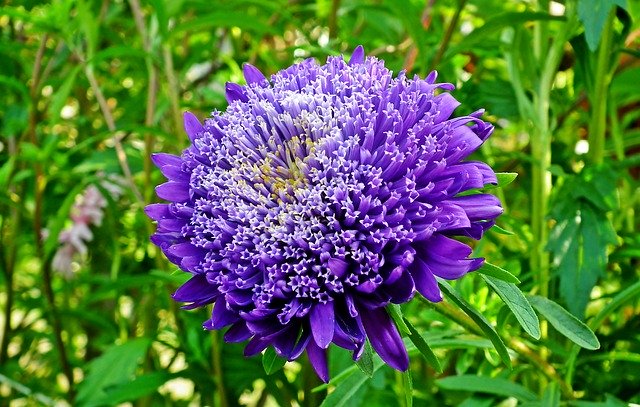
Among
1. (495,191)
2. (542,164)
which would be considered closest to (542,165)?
(542,164)

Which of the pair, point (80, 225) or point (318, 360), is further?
point (80, 225)

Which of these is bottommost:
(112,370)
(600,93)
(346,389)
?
(112,370)

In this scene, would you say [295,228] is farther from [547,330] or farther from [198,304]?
[547,330]

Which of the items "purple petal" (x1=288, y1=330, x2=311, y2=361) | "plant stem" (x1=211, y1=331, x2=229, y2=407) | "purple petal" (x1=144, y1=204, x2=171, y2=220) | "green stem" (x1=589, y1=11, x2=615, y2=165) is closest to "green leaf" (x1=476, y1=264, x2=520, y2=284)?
"purple petal" (x1=288, y1=330, x2=311, y2=361)

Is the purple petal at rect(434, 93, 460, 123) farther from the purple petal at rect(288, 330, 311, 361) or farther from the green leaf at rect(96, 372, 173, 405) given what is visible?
the green leaf at rect(96, 372, 173, 405)

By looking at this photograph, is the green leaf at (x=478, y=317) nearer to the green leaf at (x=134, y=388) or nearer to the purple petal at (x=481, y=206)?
the purple petal at (x=481, y=206)

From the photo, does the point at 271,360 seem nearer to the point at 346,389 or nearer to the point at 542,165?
the point at 346,389
